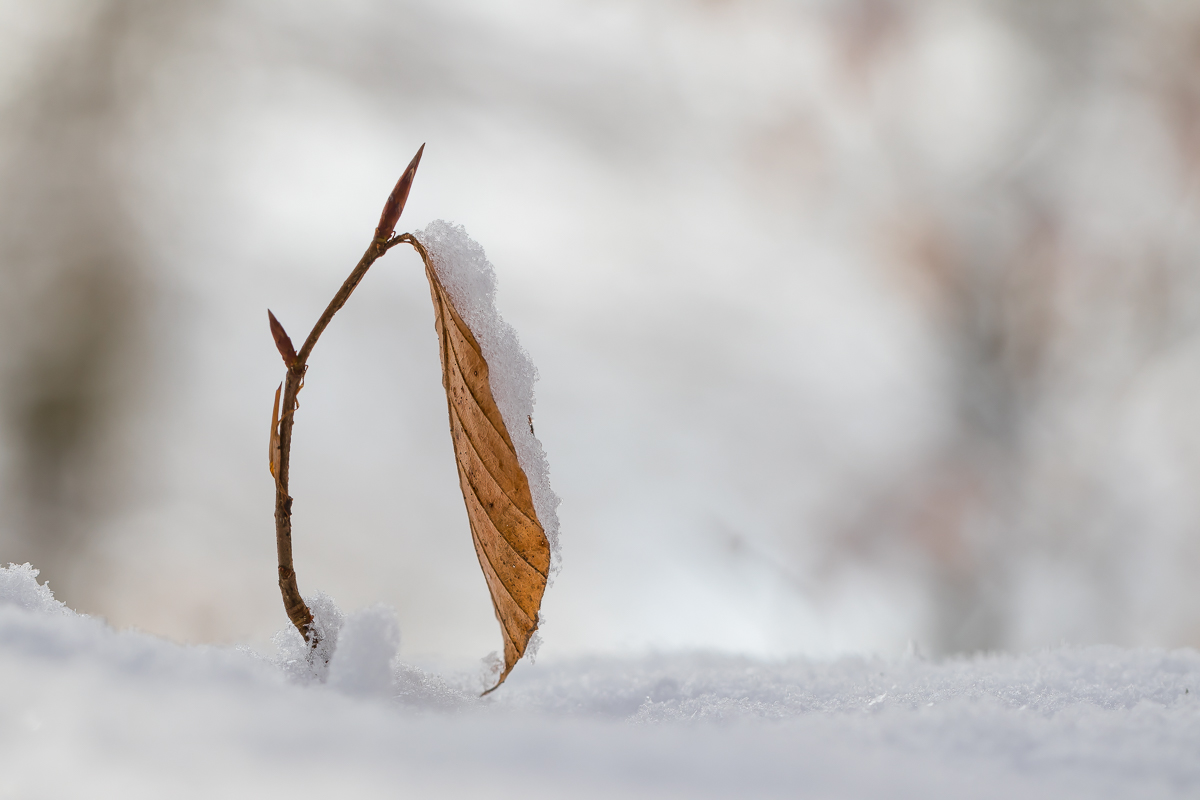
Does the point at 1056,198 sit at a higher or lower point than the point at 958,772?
higher

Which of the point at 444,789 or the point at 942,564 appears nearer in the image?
the point at 444,789

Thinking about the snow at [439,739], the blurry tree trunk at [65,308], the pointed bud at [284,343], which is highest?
the blurry tree trunk at [65,308]

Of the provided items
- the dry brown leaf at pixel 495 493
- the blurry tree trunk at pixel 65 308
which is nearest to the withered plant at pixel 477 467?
the dry brown leaf at pixel 495 493

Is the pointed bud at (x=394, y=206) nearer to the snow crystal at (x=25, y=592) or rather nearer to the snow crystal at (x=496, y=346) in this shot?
the snow crystal at (x=496, y=346)

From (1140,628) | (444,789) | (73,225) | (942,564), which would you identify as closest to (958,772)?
(444,789)

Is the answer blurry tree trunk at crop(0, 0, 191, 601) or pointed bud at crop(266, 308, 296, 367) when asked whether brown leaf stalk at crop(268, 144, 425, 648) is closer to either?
pointed bud at crop(266, 308, 296, 367)

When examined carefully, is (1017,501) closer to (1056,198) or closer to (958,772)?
(1056,198)
